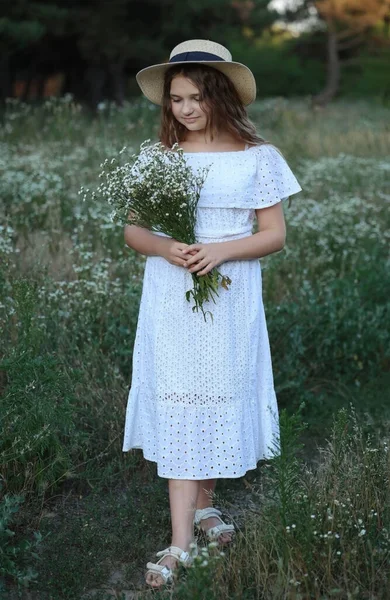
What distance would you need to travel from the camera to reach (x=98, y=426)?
4418 mm

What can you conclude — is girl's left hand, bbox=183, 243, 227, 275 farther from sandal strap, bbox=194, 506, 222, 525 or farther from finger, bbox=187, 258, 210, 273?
sandal strap, bbox=194, 506, 222, 525

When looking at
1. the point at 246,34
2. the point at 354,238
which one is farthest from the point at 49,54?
the point at 354,238

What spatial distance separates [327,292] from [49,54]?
1497 cm

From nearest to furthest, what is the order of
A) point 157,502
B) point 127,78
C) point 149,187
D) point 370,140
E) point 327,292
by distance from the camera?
point 149,187 → point 157,502 → point 327,292 → point 370,140 → point 127,78

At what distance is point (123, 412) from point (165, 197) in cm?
151

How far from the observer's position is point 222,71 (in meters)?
3.55

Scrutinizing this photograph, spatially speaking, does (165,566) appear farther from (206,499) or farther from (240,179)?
(240,179)

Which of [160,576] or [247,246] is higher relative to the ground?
[247,246]

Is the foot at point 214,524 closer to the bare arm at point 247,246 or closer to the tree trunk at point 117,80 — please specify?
the bare arm at point 247,246

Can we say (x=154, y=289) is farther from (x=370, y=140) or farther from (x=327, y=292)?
(x=370, y=140)

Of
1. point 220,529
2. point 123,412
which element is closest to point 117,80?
point 123,412

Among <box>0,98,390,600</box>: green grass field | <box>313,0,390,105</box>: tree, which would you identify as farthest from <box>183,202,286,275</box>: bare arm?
<box>313,0,390,105</box>: tree

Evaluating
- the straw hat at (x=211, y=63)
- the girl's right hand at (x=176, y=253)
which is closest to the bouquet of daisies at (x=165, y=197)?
the girl's right hand at (x=176, y=253)

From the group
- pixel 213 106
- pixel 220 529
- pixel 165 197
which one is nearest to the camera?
pixel 165 197
